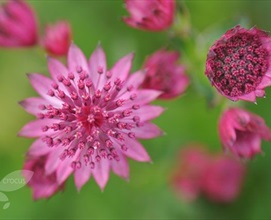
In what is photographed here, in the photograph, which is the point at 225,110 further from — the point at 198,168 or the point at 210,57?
the point at 198,168

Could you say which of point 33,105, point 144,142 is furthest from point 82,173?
point 144,142

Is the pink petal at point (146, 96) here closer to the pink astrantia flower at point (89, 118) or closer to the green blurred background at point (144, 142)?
the pink astrantia flower at point (89, 118)

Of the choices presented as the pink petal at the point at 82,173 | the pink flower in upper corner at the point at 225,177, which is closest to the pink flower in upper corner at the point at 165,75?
the pink petal at the point at 82,173

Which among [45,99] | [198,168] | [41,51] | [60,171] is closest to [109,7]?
[41,51]

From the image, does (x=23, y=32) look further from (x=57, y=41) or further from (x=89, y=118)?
(x=89, y=118)

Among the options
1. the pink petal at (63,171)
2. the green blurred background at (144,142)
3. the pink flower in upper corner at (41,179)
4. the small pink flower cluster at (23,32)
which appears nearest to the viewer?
the pink petal at (63,171)

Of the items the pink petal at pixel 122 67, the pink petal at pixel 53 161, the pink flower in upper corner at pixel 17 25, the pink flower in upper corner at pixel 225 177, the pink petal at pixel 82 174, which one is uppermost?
the pink flower in upper corner at pixel 17 25

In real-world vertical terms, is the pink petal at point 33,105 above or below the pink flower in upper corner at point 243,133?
above
